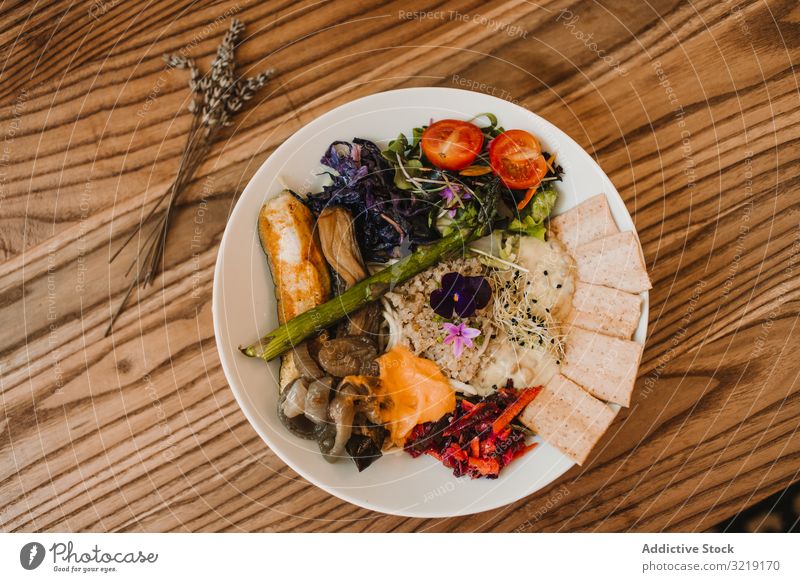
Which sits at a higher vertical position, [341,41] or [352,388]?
[341,41]

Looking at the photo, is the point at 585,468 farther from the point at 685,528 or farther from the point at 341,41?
the point at 341,41

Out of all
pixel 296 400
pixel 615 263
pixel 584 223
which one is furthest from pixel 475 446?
pixel 584 223

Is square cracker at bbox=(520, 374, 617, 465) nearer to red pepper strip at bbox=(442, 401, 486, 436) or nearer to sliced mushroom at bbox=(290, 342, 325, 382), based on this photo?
red pepper strip at bbox=(442, 401, 486, 436)

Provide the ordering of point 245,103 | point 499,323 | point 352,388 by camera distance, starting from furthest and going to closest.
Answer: point 245,103
point 499,323
point 352,388

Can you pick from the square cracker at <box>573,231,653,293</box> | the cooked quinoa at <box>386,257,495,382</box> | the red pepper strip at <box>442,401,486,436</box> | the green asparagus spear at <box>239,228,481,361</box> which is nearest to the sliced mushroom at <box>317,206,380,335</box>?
the green asparagus spear at <box>239,228,481,361</box>

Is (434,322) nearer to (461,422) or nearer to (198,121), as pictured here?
(461,422)
